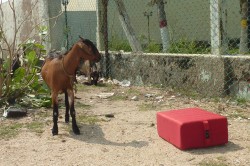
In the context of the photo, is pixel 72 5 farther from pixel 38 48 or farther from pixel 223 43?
pixel 223 43

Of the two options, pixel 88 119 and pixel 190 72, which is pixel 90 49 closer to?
pixel 88 119

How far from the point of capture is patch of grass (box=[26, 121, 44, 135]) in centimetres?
457

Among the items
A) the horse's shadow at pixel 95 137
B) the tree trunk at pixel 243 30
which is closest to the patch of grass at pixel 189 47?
the tree trunk at pixel 243 30

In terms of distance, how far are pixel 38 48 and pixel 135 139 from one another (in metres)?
3.03

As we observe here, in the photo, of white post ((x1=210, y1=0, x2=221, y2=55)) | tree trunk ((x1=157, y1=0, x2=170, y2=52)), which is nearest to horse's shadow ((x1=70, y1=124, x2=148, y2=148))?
white post ((x1=210, y1=0, x2=221, y2=55))

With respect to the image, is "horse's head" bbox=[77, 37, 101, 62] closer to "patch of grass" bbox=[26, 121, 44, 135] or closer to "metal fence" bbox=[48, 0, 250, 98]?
"patch of grass" bbox=[26, 121, 44, 135]

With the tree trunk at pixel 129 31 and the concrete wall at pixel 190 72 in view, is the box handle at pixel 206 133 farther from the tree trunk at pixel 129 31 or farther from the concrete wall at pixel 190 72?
the tree trunk at pixel 129 31

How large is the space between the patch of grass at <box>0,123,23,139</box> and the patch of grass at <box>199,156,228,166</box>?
219cm

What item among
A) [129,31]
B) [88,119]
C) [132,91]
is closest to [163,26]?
[129,31]

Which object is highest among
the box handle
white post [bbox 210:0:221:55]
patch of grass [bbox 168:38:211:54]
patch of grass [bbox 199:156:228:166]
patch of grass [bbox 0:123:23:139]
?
white post [bbox 210:0:221:55]

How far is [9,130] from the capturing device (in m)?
4.65

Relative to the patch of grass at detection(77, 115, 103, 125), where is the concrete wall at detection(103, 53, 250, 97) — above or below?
above

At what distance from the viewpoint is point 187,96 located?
6055mm

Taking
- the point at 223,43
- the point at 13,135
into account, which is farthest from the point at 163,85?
the point at 13,135
